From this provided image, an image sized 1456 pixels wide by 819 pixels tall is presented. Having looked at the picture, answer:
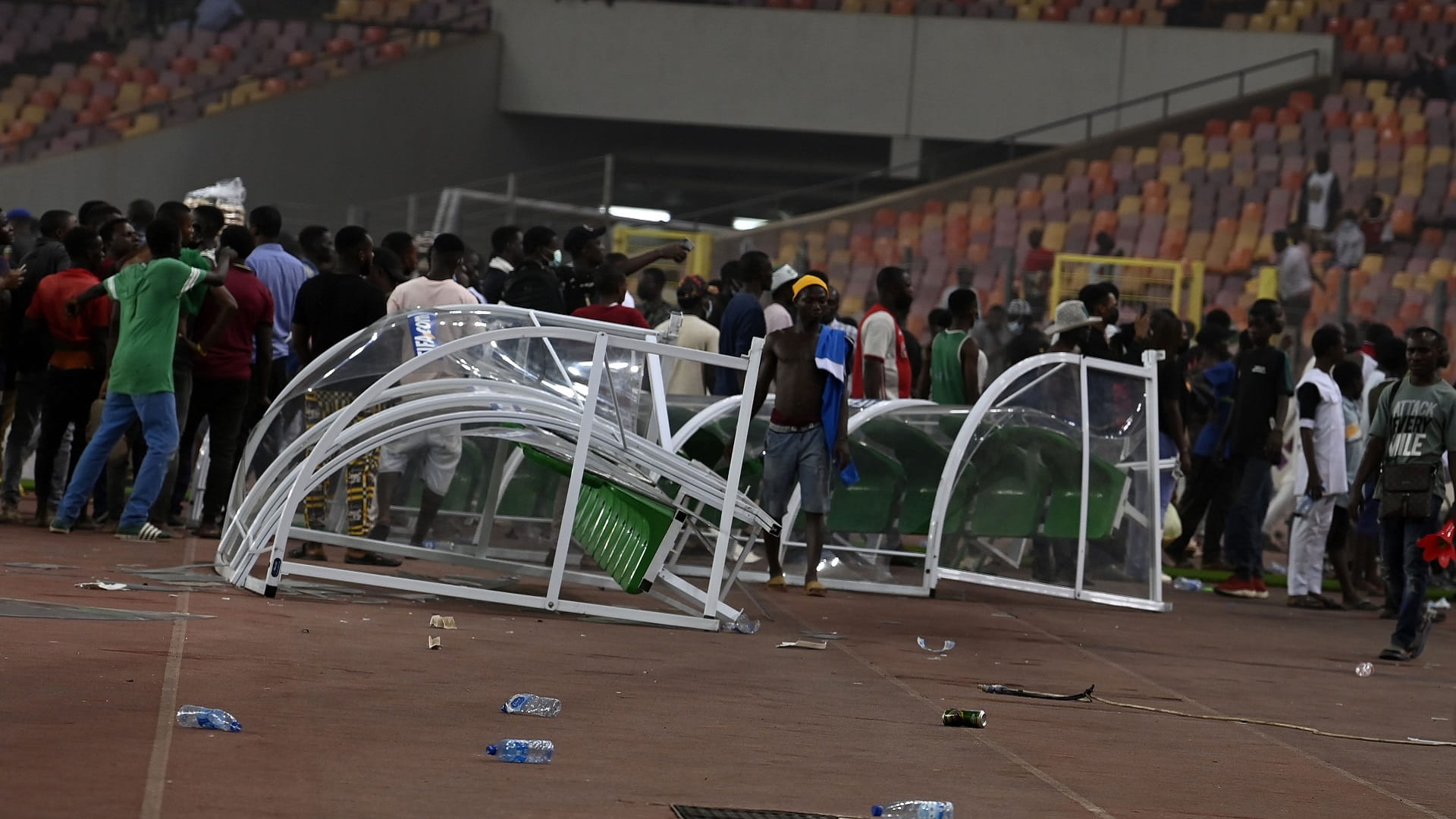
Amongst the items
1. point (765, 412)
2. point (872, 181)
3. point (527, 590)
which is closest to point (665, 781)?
point (527, 590)

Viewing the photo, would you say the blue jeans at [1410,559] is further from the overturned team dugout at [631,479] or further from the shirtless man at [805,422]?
the shirtless man at [805,422]

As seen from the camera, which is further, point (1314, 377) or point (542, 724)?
point (1314, 377)

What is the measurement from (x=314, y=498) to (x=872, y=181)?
21.8 meters

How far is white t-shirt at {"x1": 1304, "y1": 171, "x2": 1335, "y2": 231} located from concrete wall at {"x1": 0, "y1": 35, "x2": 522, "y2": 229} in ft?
42.0

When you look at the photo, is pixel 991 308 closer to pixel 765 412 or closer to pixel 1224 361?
pixel 1224 361

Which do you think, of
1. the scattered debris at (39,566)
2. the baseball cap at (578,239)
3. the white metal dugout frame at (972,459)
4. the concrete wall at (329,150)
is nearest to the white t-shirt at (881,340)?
the white metal dugout frame at (972,459)

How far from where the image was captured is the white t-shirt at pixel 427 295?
10.2 m

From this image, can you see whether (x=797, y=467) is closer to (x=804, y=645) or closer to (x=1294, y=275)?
(x=804, y=645)

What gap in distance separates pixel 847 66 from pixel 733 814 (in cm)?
2685

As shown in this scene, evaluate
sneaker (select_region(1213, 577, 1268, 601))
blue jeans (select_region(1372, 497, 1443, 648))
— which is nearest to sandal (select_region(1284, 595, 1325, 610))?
sneaker (select_region(1213, 577, 1268, 601))

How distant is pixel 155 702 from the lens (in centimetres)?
547

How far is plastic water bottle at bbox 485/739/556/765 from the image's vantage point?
5.11 metres

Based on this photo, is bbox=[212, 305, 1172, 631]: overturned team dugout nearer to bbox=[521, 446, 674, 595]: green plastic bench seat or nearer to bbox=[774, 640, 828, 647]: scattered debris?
bbox=[521, 446, 674, 595]: green plastic bench seat

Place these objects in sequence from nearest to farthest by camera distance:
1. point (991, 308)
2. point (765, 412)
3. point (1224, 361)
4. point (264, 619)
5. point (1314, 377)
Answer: point (264, 619) < point (765, 412) < point (1314, 377) < point (1224, 361) < point (991, 308)
